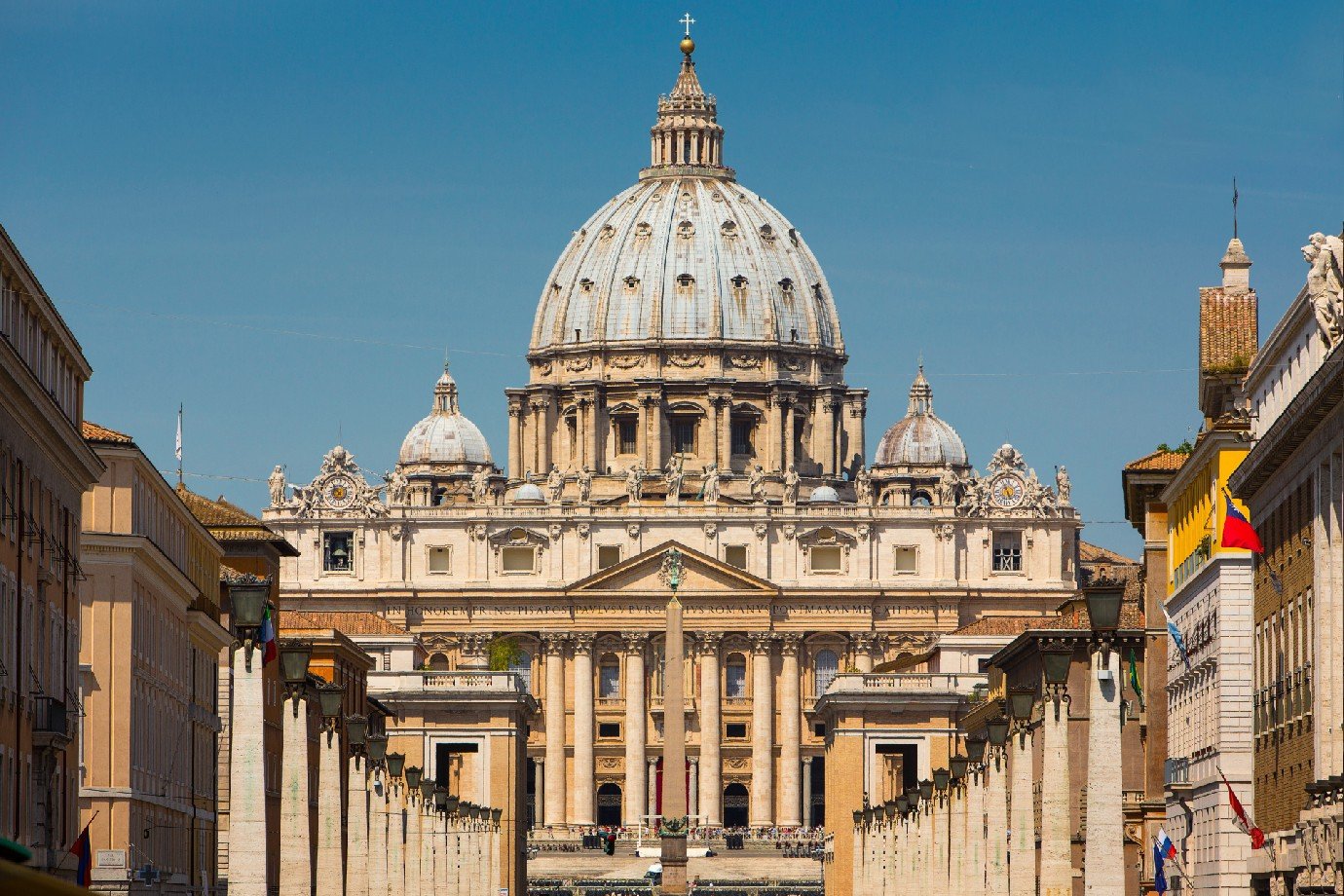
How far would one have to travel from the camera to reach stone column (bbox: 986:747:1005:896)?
191 ft

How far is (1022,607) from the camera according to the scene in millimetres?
191875

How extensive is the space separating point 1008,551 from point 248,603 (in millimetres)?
158401

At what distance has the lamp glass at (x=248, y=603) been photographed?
37750 millimetres

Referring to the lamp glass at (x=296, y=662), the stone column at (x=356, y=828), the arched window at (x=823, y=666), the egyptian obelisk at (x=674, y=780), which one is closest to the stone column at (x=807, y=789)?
the arched window at (x=823, y=666)

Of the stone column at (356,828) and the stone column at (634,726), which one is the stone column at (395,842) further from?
the stone column at (634,726)

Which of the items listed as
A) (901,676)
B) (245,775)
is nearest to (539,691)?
(901,676)

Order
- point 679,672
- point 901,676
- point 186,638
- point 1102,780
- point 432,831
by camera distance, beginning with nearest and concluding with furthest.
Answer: point 1102,780
point 186,638
point 432,831
point 679,672
point 901,676

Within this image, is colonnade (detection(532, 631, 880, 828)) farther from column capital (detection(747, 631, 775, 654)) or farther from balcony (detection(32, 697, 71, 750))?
balcony (detection(32, 697, 71, 750))

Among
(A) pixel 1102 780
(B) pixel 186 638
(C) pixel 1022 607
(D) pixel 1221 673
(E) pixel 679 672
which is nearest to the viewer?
(A) pixel 1102 780

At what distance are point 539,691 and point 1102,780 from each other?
155 meters

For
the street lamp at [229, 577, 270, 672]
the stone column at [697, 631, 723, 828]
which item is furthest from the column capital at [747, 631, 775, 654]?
the street lamp at [229, 577, 270, 672]

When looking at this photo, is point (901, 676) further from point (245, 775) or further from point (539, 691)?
point (245, 775)

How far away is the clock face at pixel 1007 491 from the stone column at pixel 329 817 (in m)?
141

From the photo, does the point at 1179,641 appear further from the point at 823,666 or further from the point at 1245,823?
the point at 823,666
